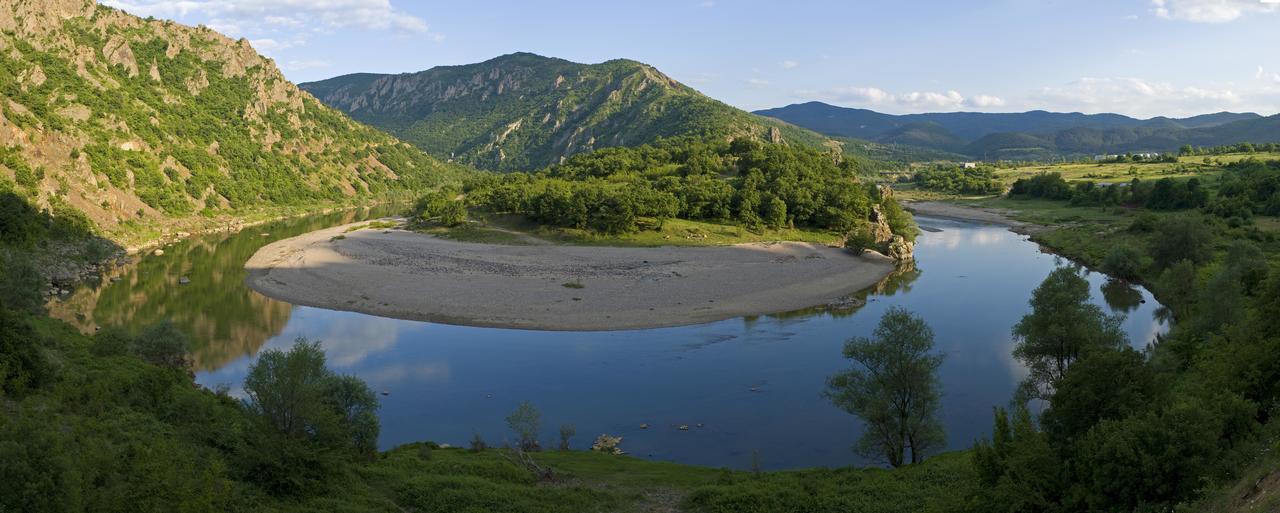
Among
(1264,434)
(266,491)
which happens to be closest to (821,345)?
(1264,434)

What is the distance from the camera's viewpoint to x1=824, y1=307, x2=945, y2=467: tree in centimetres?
2595

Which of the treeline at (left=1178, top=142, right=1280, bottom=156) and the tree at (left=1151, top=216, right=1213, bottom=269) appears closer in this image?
the tree at (left=1151, top=216, right=1213, bottom=269)

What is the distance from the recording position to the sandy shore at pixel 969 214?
112738mm

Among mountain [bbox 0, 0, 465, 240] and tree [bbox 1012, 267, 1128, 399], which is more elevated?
mountain [bbox 0, 0, 465, 240]

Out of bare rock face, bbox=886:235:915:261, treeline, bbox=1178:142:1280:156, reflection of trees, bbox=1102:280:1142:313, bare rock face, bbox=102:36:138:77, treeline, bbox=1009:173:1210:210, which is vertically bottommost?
reflection of trees, bbox=1102:280:1142:313

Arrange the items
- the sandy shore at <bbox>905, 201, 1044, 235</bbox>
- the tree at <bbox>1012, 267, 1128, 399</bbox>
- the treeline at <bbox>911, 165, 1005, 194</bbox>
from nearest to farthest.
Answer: the tree at <bbox>1012, 267, 1128, 399</bbox> < the sandy shore at <bbox>905, 201, 1044, 235</bbox> < the treeline at <bbox>911, 165, 1005, 194</bbox>

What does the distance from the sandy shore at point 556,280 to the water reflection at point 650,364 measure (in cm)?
261

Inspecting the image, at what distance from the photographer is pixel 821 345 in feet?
151

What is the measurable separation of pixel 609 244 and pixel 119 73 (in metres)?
119

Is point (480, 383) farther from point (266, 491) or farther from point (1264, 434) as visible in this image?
point (1264, 434)

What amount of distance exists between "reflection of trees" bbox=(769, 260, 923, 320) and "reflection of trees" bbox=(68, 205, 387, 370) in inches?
1493

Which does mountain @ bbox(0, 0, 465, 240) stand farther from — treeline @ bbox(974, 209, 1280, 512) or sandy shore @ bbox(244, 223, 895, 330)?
treeline @ bbox(974, 209, 1280, 512)

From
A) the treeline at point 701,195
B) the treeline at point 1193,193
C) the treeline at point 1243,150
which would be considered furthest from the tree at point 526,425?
the treeline at point 1243,150

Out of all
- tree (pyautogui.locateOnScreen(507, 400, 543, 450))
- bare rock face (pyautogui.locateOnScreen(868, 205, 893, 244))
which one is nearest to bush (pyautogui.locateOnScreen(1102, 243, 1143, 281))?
bare rock face (pyautogui.locateOnScreen(868, 205, 893, 244))
